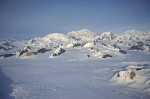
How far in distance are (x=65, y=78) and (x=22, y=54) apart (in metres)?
42.3

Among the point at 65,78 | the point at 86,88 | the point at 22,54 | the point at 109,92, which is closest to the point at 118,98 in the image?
the point at 109,92

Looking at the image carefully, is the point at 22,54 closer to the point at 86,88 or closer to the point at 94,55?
the point at 94,55

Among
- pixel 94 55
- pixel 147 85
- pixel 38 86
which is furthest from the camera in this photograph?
pixel 94 55

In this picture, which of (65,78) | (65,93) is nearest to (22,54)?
(65,78)

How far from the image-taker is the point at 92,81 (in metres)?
34.3

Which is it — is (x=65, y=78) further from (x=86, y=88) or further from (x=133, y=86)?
(x=133, y=86)

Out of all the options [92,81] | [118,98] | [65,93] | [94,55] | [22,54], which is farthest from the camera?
[22,54]

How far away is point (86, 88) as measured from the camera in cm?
2956

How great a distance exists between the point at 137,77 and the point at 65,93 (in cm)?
1143

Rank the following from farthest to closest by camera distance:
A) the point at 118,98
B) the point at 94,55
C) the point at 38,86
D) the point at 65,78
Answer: the point at 94,55
the point at 65,78
the point at 38,86
the point at 118,98

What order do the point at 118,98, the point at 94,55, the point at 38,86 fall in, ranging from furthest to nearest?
1. the point at 94,55
2. the point at 38,86
3. the point at 118,98

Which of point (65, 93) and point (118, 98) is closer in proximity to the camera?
point (118, 98)

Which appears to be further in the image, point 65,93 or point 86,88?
point 86,88

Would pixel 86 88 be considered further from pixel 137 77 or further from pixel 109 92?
pixel 137 77
